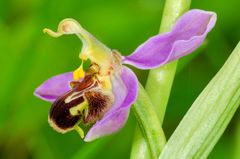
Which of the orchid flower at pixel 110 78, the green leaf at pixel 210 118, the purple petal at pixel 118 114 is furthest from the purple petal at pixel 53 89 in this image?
the green leaf at pixel 210 118

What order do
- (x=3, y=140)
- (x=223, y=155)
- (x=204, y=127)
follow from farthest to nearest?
(x=223, y=155) → (x=3, y=140) → (x=204, y=127)

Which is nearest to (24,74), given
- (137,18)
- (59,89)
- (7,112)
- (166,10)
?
(7,112)

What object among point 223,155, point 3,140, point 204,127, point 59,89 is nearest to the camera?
point 204,127

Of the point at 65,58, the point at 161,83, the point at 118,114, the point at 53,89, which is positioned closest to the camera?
the point at 118,114

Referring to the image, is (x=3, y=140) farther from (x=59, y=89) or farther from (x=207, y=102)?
(x=207, y=102)

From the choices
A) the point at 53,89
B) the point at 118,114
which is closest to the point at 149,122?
the point at 118,114

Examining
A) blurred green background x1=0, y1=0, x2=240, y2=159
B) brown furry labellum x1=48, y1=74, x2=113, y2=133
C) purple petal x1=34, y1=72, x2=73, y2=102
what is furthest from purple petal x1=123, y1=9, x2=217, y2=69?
blurred green background x1=0, y1=0, x2=240, y2=159

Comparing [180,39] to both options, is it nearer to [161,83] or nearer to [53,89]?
[161,83]

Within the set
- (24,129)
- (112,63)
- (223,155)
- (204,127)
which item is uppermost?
(112,63)
